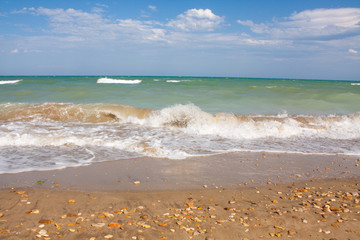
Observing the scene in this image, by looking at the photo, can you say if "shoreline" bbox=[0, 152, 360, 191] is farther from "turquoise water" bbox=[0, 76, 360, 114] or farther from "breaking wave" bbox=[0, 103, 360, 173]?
"turquoise water" bbox=[0, 76, 360, 114]

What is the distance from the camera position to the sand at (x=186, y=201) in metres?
2.69

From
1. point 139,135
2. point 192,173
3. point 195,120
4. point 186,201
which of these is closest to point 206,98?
point 195,120

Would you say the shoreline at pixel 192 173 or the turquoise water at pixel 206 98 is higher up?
the turquoise water at pixel 206 98

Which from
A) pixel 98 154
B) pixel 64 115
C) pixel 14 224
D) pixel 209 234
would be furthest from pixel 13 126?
pixel 209 234

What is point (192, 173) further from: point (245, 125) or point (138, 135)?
point (245, 125)

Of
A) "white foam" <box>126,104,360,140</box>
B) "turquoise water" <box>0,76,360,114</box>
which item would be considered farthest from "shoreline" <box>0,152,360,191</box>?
"turquoise water" <box>0,76,360,114</box>

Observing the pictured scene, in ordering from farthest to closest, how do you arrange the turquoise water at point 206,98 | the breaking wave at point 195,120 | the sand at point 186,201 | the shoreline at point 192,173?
the turquoise water at point 206,98 → the breaking wave at point 195,120 → the shoreline at point 192,173 → the sand at point 186,201

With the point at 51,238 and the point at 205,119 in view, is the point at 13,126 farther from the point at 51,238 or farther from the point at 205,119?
the point at 51,238

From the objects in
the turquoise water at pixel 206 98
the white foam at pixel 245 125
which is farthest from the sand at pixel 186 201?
the turquoise water at pixel 206 98

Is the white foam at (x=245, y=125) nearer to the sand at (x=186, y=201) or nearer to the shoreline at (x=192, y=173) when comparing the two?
the shoreline at (x=192, y=173)

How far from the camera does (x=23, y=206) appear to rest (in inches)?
126

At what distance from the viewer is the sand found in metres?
2.69

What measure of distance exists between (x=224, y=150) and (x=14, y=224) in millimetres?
4289

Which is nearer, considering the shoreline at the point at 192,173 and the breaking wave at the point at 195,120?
the shoreline at the point at 192,173
